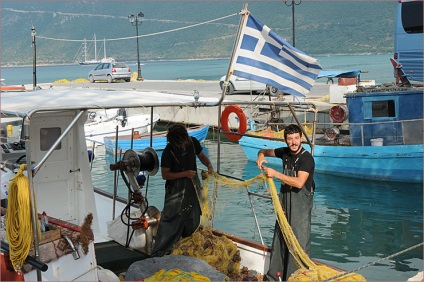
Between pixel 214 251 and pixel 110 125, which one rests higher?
pixel 110 125

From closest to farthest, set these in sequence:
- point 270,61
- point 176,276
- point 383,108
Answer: point 176,276 → point 270,61 → point 383,108

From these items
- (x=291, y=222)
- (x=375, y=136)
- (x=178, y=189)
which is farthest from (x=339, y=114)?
(x=291, y=222)

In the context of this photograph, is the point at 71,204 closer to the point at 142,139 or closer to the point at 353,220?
the point at 353,220

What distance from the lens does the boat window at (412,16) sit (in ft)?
82.4

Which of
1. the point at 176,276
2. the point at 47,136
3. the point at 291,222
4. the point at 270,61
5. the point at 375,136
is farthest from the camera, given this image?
the point at 375,136

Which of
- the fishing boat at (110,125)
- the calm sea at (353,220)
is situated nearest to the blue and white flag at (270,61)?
the calm sea at (353,220)

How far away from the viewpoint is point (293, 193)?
7.04 meters

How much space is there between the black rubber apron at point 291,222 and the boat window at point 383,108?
1441 cm

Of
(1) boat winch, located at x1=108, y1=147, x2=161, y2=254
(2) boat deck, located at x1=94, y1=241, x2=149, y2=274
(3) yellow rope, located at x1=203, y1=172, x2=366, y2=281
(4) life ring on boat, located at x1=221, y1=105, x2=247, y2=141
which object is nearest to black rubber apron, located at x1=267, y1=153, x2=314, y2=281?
(3) yellow rope, located at x1=203, y1=172, x2=366, y2=281

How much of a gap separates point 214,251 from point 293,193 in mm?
1613

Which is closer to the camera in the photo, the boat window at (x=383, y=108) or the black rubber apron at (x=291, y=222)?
the black rubber apron at (x=291, y=222)

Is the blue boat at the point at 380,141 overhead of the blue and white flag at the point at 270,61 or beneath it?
beneath

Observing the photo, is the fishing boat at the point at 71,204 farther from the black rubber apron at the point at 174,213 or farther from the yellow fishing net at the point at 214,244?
the black rubber apron at the point at 174,213

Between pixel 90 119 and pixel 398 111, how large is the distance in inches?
572
